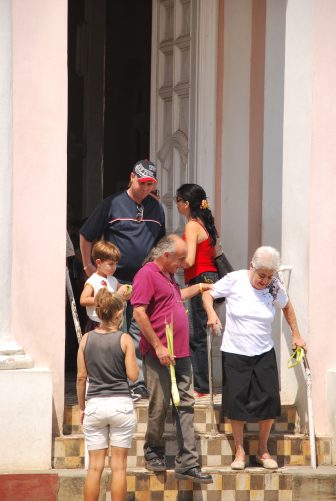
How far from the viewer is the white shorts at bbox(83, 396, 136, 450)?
833cm

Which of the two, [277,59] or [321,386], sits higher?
[277,59]

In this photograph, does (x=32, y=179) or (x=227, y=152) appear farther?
(x=227, y=152)

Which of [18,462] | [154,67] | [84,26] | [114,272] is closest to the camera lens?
[18,462]

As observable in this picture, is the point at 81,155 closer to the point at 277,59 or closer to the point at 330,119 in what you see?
the point at 277,59

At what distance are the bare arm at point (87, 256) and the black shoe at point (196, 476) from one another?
1.69 metres

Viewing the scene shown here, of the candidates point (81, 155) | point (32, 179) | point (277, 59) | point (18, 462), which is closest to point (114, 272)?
point (32, 179)

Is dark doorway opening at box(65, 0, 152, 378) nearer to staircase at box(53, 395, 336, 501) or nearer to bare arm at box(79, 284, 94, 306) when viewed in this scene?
bare arm at box(79, 284, 94, 306)

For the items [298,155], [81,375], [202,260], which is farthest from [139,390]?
[298,155]

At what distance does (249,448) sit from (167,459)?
0.61m

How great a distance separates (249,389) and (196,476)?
0.79m

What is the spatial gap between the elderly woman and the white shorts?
4.34 feet

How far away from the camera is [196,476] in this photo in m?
9.15

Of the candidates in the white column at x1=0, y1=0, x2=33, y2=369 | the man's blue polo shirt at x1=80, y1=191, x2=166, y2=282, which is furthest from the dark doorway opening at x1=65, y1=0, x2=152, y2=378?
the white column at x1=0, y1=0, x2=33, y2=369

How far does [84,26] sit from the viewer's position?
13961 mm
